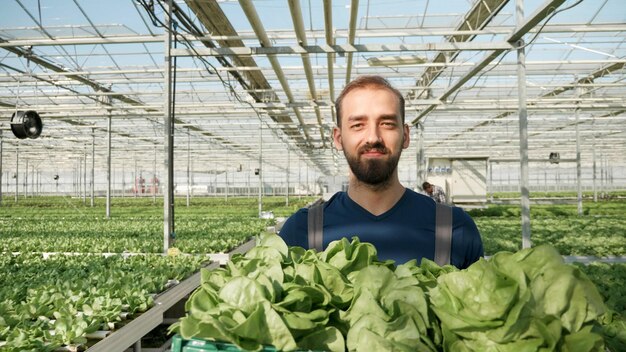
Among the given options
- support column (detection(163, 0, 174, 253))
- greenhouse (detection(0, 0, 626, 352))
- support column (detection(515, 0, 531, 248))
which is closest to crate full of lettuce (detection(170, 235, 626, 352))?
greenhouse (detection(0, 0, 626, 352))

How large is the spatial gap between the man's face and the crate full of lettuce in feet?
2.52

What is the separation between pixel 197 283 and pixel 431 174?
17017 mm

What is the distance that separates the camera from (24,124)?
9164mm

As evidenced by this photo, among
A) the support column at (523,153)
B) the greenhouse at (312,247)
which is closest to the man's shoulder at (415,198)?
the greenhouse at (312,247)

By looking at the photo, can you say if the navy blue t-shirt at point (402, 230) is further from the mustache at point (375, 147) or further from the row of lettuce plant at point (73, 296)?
the row of lettuce plant at point (73, 296)

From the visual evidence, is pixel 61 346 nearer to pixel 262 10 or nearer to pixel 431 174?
pixel 262 10

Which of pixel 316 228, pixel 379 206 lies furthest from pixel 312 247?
pixel 379 206

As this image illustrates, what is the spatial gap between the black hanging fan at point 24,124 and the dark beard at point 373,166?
363 inches

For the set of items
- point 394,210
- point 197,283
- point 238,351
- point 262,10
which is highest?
point 262,10

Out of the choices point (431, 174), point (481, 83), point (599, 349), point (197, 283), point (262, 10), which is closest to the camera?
point (599, 349)

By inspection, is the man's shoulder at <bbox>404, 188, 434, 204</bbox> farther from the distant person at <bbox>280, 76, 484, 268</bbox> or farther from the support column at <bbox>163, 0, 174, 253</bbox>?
the support column at <bbox>163, 0, 174, 253</bbox>

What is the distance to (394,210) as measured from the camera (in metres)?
2.15

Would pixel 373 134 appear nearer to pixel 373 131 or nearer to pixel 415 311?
pixel 373 131

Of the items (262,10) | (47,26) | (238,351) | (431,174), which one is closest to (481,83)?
(431,174)
